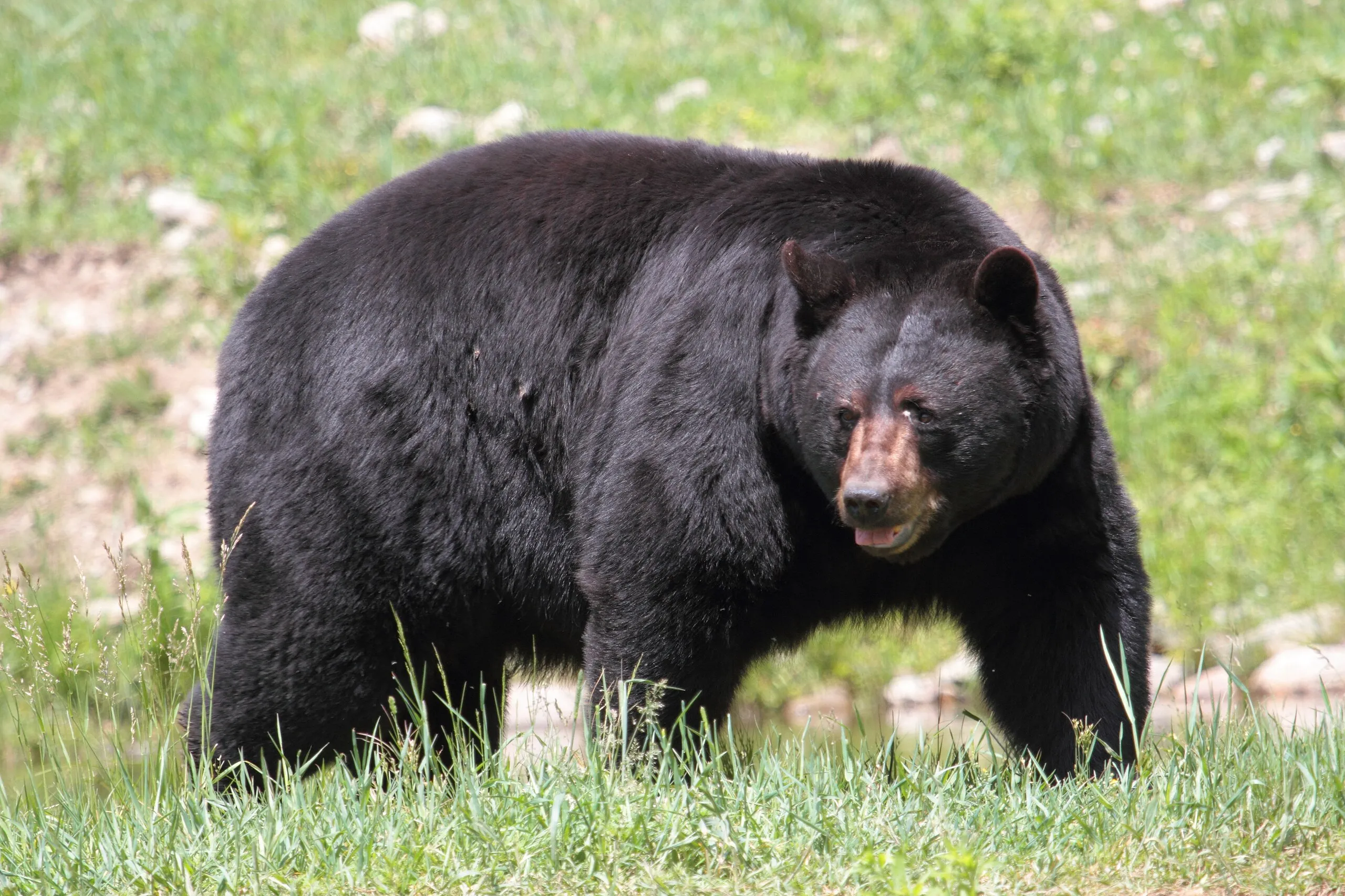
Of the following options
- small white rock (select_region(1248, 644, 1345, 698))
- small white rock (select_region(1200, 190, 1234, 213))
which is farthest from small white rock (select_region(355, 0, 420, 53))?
small white rock (select_region(1248, 644, 1345, 698))

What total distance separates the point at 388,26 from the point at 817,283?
9061 millimetres

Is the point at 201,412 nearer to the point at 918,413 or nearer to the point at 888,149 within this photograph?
the point at 888,149

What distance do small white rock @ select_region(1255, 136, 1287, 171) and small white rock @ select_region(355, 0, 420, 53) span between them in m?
6.40

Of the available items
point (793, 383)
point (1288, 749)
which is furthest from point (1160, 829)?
point (793, 383)

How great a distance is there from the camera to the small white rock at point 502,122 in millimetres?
10422

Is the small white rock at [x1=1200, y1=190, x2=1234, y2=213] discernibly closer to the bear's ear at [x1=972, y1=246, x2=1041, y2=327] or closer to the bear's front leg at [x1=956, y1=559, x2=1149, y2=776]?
the bear's front leg at [x1=956, y1=559, x2=1149, y2=776]

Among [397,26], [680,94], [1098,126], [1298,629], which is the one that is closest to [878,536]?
[1298,629]

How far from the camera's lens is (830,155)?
9.91 metres

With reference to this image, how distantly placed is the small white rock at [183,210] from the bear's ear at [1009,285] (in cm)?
763

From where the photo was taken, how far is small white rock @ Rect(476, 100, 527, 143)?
34.2 ft

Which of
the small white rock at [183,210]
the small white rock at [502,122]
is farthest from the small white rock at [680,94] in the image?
the small white rock at [183,210]

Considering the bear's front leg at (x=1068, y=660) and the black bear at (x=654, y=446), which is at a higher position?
the black bear at (x=654, y=446)

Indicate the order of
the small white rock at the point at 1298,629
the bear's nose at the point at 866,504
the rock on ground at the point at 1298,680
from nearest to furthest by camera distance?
the bear's nose at the point at 866,504
the rock on ground at the point at 1298,680
the small white rock at the point at 1298,629

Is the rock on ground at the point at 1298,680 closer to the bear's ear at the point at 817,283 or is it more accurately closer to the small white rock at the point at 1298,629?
the small white rock at the point at 1298,629
